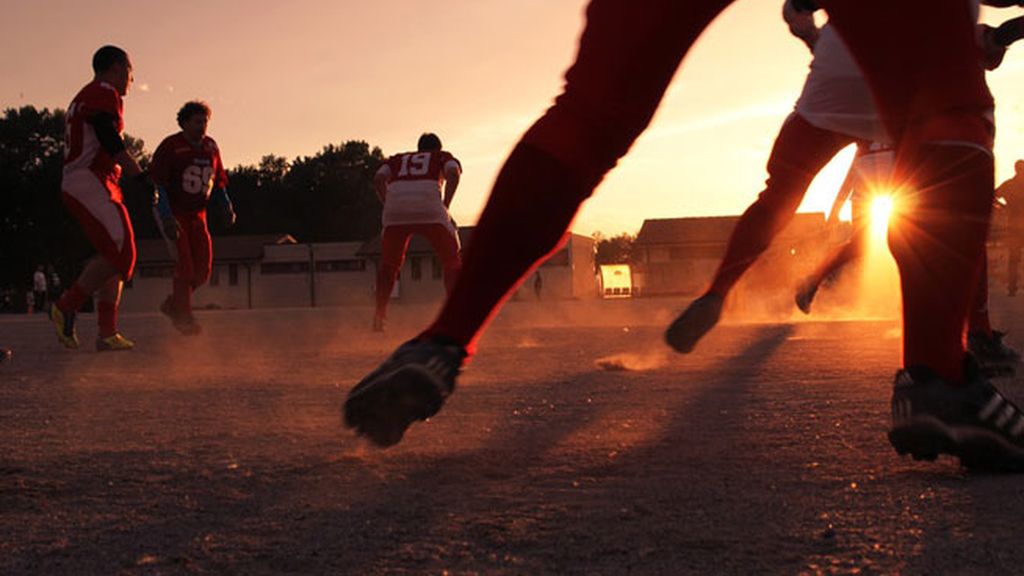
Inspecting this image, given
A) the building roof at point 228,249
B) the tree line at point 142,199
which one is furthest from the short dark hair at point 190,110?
the building roof at point 228,249

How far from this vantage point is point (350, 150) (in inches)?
3403

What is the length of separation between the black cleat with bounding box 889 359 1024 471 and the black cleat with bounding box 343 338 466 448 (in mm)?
915

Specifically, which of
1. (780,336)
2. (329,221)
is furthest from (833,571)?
(329,221)

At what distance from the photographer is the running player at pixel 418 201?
9781 mm

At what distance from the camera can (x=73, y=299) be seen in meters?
7.75

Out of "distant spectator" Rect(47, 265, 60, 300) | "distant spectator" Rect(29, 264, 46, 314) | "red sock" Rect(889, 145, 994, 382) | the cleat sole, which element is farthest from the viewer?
"distant spectator" Rect(47, 265, 60, 300)

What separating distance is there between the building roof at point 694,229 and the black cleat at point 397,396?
215ft

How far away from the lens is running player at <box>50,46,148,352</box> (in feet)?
24.5

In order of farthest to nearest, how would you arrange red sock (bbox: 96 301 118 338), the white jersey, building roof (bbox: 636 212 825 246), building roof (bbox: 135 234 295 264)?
building roof (bbox: 636 212 825 246), building roof (bbox: 135 234 295 264), red sock (bbox: 96 301 118 338), the white jersey

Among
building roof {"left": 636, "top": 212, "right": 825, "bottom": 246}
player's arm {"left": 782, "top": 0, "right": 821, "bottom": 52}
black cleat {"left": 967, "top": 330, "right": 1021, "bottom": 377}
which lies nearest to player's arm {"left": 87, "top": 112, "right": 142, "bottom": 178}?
player's arm {"left": 782, "top": 0, "right": 821, "bottom": 52}

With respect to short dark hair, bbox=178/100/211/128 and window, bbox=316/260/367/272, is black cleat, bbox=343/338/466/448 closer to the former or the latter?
short dark hair, bbox=178/100/211/128

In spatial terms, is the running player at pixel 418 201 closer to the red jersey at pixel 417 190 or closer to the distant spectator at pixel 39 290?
the red jersey at pixel 417 190

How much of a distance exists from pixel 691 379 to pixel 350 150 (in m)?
83.9

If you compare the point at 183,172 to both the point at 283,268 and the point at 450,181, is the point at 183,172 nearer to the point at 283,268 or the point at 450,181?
the point at 450,181
